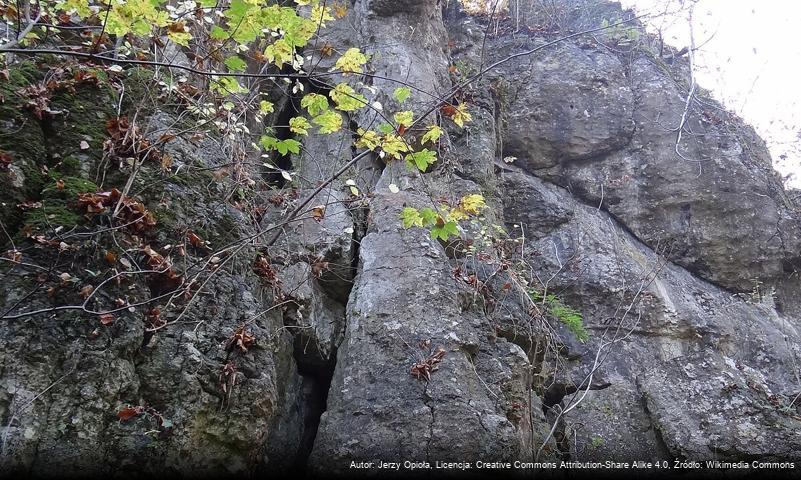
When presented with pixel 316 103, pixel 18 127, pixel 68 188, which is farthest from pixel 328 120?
pixel 18 127

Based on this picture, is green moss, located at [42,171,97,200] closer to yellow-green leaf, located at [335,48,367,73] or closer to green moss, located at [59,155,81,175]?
green moss, located at [59,155,81,175]

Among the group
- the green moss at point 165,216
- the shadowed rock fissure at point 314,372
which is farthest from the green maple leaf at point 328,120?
the shadowed rock fissure at point 314,372

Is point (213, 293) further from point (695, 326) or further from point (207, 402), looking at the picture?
point (695, 326)

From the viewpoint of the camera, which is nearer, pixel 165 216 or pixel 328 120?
pixel 328 120

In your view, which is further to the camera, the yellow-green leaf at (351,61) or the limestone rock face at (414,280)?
the yellow-green leaf at (351,61)

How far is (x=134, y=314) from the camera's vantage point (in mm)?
3045

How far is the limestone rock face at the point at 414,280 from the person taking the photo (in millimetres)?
2879

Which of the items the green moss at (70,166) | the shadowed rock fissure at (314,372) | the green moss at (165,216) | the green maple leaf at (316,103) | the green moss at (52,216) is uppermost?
the green maple leaf at (316,103)

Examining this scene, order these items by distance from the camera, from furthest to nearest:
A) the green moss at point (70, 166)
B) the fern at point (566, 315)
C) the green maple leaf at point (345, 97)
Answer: the fern at point (566, 315) < the green moss at point (70, 166) < the green maple leaf at point (345, 97)

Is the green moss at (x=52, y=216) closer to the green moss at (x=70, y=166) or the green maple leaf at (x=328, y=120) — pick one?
the green moss at (x=70, y=166)

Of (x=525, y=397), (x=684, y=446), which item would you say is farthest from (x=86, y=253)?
(x=684, y=446)

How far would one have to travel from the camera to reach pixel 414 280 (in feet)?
15.2

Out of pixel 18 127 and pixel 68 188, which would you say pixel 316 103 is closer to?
pixel 68 188

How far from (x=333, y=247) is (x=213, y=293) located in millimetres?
1772
